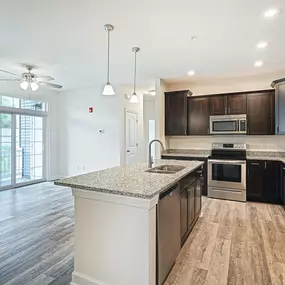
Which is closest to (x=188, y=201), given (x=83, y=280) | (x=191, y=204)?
(x=191, y=204)

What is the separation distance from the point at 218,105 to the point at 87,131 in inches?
148

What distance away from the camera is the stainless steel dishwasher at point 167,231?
182cm

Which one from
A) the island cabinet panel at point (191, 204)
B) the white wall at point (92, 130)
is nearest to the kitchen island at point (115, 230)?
the island cabinet panel at point (191, 204)

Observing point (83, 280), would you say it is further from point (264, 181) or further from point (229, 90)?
point (229, 90)

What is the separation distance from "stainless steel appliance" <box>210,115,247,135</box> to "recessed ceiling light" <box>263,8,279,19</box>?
2.57 m

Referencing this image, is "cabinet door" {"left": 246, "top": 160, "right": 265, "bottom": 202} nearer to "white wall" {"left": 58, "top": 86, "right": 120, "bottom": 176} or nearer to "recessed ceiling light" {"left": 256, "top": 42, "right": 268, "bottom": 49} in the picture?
"recessed ceiling light" {"left": 256, "top": 42, "right": 268, "bottom": 49}

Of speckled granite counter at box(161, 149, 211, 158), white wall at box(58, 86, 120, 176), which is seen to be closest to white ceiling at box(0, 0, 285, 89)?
white wall at box(58, 86, 120, 176)

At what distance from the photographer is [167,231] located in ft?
6.56

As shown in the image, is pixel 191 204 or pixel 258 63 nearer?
pixel 191 204

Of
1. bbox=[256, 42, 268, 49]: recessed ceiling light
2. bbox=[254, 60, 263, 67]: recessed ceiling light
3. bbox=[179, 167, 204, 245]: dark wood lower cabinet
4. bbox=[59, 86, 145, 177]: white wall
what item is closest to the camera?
bbox=[179, 167, 204, 245]: dark wood lower cabinet

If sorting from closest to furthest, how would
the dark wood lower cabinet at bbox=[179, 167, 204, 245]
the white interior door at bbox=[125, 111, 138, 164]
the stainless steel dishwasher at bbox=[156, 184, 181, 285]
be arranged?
the stainless steel dishwasher at bbox=[156, 184, 181, 285] → the dark wood lower cabinet at bbox=[179, 167, 204, 245] → the white interior door at bbox=[125, 111, 138, 164]

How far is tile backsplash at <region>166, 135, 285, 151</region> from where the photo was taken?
15.9 feet

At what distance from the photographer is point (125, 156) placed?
20.8 ft

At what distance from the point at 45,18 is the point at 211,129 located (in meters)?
3.94
